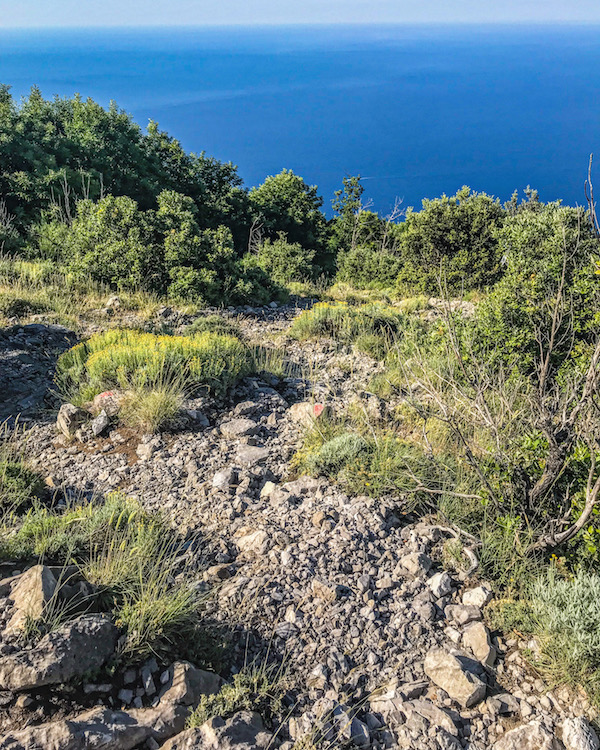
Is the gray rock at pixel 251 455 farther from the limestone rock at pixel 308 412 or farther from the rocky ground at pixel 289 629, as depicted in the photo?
the limestone rock at pixel 308 412

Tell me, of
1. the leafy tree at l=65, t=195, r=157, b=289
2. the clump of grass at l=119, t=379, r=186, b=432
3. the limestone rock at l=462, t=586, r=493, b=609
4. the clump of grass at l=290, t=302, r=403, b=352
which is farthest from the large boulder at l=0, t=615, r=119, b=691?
the leafy tree at l=65, t=195, r=157, b=289

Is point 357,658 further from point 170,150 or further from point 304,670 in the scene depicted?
point 170,150

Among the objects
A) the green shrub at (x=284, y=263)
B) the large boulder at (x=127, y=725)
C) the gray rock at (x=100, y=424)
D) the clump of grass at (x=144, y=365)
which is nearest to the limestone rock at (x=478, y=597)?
the large boulder at (x=127, y=725)

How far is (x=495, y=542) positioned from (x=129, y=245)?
9.56 metres

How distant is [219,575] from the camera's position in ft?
12.5

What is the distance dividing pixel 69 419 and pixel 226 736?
4156mm

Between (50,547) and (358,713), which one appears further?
(50,547)

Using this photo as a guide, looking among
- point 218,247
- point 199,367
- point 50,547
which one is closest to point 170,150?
point 218,247

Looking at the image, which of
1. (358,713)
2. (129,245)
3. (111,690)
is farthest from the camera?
(129,245)

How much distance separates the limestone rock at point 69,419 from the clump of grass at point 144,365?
1.08 feet

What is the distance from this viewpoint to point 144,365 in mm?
6512

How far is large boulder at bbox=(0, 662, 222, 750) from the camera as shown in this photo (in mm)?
2299

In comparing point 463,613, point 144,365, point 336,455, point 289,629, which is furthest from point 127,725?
point 144,365

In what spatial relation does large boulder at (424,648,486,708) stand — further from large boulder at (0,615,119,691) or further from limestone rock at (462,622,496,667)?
large boulder at (0,615,119,691)
